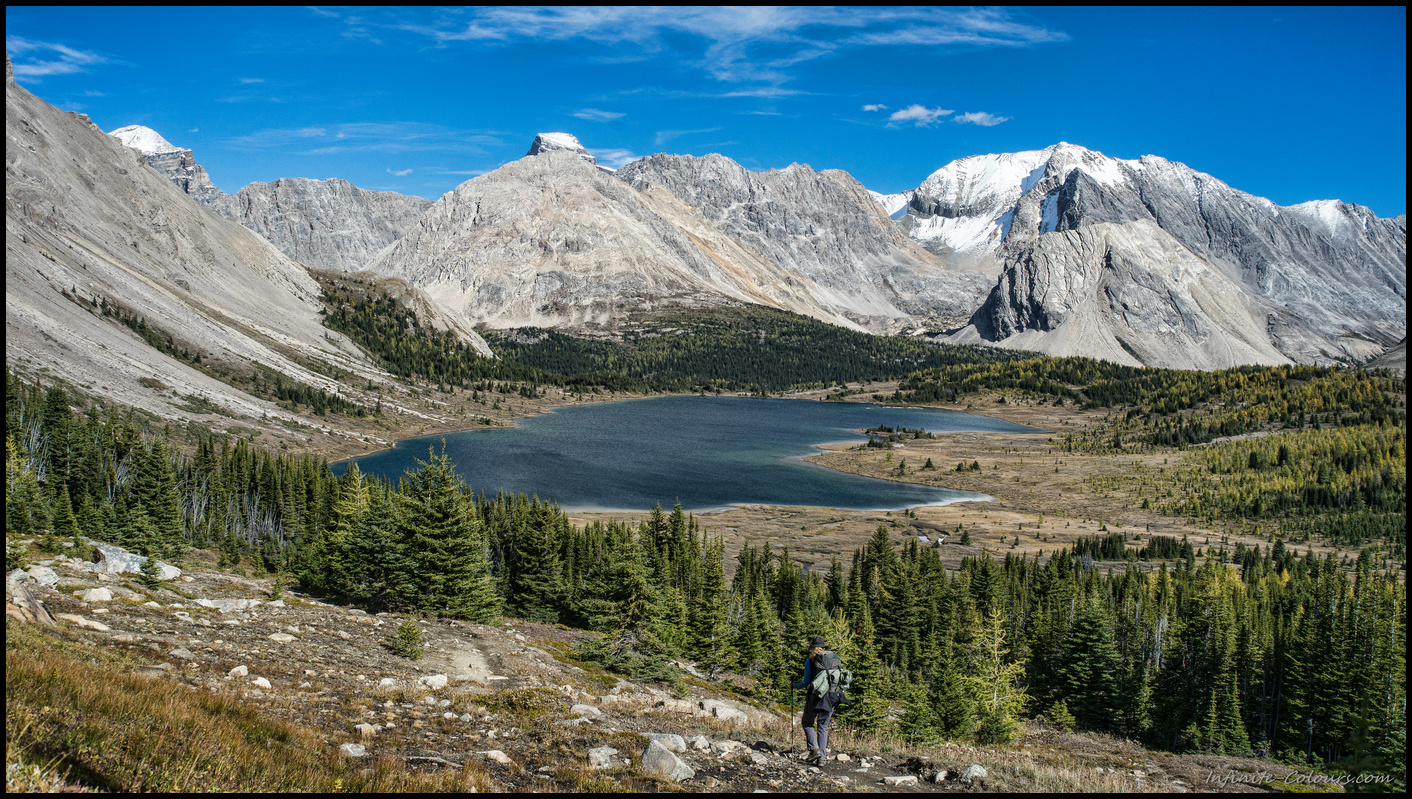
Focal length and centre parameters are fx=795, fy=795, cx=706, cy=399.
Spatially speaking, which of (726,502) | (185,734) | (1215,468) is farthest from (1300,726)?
(1215,468)

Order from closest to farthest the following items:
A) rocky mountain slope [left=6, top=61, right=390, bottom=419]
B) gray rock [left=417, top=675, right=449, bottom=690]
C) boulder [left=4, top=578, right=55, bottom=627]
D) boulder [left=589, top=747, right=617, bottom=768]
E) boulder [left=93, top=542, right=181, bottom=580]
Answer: boulder [left=589, top=747, right=617, bottom=768]
boulder [left=4, top=578, right=55, bottom=627]
gray rock [left=417, top=675, right=449, bottom=690]
boulder [left=93, top=542, right=181, bottom=580]
rocky mountain slope [left=6, top=61, right=390, bottom=419]

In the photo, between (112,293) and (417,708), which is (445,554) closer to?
(417,708)

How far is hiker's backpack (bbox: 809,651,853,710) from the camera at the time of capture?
57.1 ft

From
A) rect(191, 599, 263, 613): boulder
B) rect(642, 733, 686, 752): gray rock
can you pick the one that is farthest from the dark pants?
rect(191, 599, 263, 613): boulder

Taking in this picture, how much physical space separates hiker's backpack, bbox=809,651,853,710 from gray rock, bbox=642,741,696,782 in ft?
10.8

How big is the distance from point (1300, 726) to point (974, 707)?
26.7 metres

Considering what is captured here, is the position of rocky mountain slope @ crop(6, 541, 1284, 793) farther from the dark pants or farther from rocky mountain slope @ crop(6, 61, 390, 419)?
rocky mountain slope @ crop(6, 61, 390, 419)

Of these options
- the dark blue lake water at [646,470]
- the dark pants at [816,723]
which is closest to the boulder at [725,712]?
the dark pants at [816,723]

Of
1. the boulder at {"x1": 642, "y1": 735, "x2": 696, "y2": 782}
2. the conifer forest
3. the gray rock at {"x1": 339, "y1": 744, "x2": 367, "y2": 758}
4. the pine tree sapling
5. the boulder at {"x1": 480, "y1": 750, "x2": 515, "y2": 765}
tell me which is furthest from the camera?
the conifer forest

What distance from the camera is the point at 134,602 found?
23.9 metres

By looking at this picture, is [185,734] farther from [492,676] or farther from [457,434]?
[457,434]

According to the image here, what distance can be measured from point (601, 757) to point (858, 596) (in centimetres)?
5008

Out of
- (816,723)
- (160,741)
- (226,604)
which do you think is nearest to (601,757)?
(816,723)

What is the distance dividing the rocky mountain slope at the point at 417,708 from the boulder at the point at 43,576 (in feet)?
0.24
